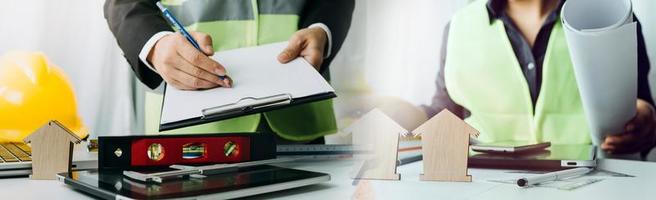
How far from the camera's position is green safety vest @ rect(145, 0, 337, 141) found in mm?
1021

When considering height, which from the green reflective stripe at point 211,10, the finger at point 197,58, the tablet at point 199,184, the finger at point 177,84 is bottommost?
the tablet at point 199,184

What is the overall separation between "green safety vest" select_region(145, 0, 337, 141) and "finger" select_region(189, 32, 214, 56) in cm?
2

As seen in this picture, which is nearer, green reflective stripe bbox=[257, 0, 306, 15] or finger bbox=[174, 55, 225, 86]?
finger bbox=[174, 55, 225, 86]

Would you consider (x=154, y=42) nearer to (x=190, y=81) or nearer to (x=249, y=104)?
(x=190, y=81)

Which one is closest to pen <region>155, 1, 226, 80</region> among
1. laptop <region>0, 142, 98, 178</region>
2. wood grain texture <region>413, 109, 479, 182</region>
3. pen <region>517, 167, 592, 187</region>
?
laptop <region>0, 142, 98, 178</region>

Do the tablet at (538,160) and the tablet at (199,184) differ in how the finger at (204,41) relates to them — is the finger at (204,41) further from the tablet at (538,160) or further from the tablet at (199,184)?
the tablet at (538,160)

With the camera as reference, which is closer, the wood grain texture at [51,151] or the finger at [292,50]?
the wood grain texture at [51,151]

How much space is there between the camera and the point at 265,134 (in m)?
0.81

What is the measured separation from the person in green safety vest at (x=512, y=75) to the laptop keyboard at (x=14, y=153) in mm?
695

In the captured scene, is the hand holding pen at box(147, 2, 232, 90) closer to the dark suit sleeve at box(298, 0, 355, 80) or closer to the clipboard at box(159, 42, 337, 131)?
the clipboard at box(159, 42, 337, 131)

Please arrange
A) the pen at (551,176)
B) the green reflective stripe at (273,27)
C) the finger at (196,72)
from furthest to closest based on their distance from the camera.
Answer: the green reflective stripe at (273,27) < the finger at (196,72) < the pen at (551,176)

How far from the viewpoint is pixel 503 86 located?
1.17 meters

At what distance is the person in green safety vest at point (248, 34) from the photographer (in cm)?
98

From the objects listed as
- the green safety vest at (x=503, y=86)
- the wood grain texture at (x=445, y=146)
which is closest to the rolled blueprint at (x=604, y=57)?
the green safety vest at (x=503, y=86)
